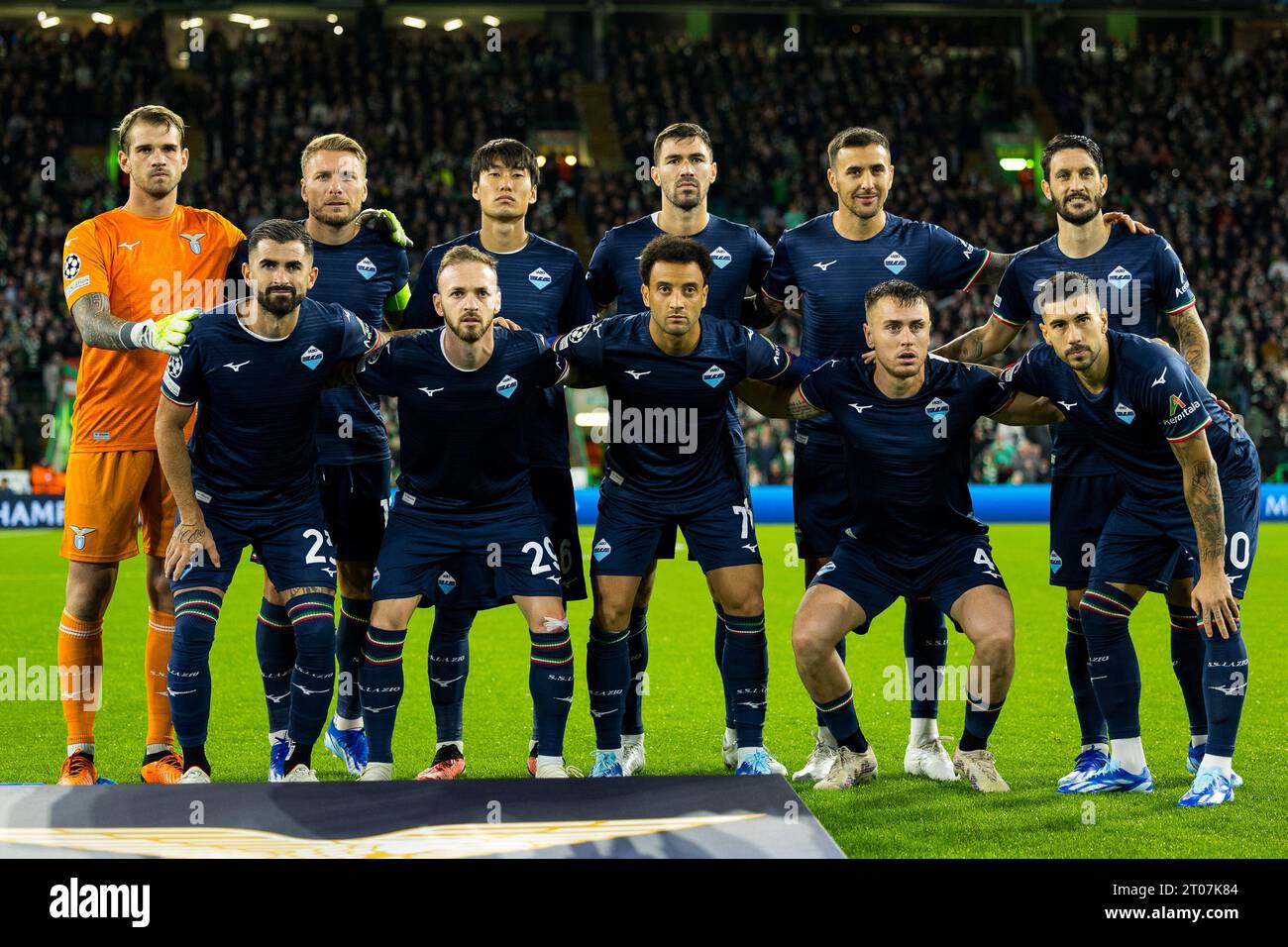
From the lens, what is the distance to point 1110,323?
19.9ft

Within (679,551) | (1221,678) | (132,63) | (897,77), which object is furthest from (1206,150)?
(1221,678)

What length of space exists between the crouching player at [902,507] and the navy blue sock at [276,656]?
7.29 feet

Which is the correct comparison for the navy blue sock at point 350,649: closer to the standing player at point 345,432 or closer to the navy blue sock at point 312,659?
the standing player at point 345,432

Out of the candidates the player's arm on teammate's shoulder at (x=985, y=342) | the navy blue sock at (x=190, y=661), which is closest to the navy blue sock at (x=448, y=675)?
the navy blue sock at (x=190, y=661)

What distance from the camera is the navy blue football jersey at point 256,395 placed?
558 cm

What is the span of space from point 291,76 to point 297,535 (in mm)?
25102

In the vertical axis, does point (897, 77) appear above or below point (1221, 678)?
above

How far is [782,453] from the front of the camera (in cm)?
2103

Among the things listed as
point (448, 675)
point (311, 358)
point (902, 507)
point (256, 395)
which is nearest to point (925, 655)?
point (902, 507)

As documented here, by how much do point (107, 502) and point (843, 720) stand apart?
3.20 metres

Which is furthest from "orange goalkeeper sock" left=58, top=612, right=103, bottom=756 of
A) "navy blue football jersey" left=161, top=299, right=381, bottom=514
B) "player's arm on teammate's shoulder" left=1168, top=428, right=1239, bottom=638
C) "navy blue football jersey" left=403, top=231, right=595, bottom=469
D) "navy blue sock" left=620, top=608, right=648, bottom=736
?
"player's arm on teammate's shoulder" left=1168, top=428, right=1239, bottom=638

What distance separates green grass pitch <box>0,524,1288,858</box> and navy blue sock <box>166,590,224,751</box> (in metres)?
0.79

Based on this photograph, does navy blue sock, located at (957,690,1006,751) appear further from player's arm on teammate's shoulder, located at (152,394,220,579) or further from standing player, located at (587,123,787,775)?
player's arm on teammate's shoulder, located at (152,394,220,579)
